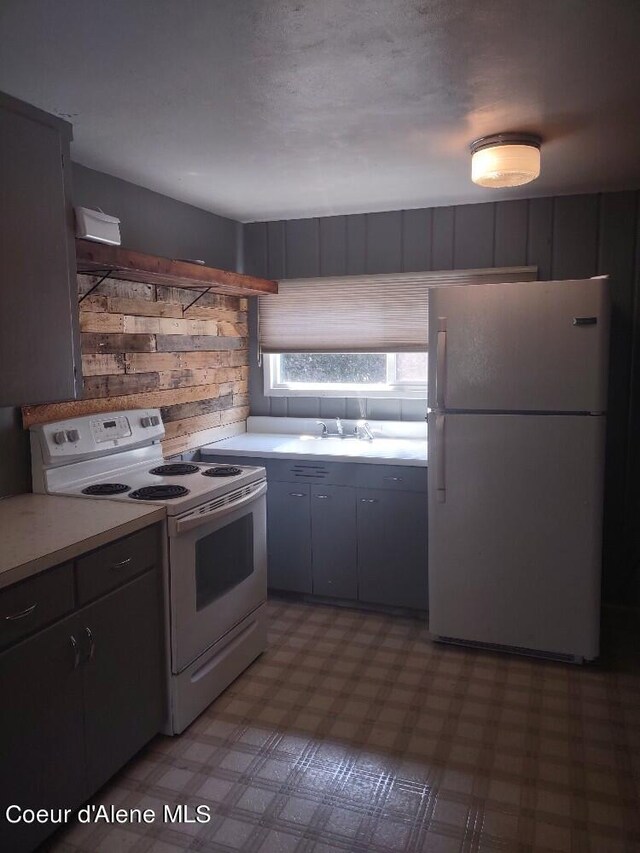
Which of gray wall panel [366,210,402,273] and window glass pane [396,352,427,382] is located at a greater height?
gray wall panel [366,210,402,273]

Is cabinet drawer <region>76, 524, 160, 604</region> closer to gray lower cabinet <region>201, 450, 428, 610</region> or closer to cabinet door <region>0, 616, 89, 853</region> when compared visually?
cabinet door <region>0, 616, 89, 853</region>

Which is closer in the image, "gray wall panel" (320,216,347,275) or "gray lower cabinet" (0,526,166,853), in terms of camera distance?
"gray lower cabinet" (0,526,166,853)

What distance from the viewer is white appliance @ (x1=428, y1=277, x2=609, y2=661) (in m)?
2.68

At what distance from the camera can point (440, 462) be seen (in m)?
2.89

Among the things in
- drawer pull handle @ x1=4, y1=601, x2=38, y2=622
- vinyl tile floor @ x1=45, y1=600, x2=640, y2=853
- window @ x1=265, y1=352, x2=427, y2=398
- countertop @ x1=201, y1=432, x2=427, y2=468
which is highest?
window @ x1=265, y1=352, x2=427, y2=398

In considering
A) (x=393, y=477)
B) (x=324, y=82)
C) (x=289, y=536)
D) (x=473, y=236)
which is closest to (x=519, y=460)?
(x=393, y=477)

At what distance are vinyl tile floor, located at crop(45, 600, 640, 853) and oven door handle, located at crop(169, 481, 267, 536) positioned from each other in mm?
771

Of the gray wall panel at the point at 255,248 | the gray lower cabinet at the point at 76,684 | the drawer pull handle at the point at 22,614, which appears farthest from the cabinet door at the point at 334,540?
the drawer pull handle at the point at 22,614

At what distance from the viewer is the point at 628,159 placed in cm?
270

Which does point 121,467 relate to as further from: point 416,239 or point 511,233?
point 511,233

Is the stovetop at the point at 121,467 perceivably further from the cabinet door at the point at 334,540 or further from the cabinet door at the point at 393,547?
the cabinet door at the point at 393,547

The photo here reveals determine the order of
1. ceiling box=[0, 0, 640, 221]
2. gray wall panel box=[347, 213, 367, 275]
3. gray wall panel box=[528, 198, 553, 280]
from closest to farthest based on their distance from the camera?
1. ceiling box=[0, 0, 640, 221]
2. gray wall panel box=[528, 198, 553, 280]
3. gray wall panel box=[347, 213, 367, 275]

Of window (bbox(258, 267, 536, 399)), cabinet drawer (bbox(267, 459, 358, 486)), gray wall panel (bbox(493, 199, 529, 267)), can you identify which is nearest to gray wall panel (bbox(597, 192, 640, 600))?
gray wall panel (bbox(493, 199, 529, 267))

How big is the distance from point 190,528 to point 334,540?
125cm
